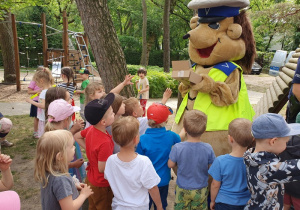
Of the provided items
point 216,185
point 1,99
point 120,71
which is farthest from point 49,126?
point 1,99

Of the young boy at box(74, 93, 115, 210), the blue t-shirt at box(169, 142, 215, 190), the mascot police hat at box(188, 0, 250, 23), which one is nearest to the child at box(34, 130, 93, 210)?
the young boy at box(74, 93, 115, 210)

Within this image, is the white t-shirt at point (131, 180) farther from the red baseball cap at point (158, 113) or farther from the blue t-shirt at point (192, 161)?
the red baseball cap at point (158, 113)

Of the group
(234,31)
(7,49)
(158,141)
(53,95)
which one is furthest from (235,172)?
(7,49)

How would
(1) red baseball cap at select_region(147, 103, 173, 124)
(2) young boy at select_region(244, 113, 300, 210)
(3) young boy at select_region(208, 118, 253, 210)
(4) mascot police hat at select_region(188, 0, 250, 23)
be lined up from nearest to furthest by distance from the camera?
(2) young boy at select_region(244, 113, 300, 210) → (3) young boy at select_region(208, 118, 253, 210) → (1) red baseball cap at select_region(147, 103, 173, 124) → (4) mascot police hat at select_region(188, 0, 250, 23)

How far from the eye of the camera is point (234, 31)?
3.12 metres

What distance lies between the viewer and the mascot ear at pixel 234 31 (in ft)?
10.2

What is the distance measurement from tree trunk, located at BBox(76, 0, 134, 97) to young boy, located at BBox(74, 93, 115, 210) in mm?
1736

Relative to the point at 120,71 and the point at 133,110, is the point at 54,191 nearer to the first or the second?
the point at 133,110

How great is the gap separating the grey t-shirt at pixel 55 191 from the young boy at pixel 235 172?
1.14 meters

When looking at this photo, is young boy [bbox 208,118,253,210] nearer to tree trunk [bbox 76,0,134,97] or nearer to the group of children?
the group of children

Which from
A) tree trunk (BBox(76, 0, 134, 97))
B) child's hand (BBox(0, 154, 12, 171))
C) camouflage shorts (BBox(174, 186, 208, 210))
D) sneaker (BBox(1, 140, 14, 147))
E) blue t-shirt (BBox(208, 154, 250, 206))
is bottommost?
sneaker (BBox(1, 140, 14, 147))

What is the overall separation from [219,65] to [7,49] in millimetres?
11659

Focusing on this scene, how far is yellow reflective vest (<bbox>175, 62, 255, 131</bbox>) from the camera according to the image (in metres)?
3.04

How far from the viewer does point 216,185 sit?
2.26 metres
